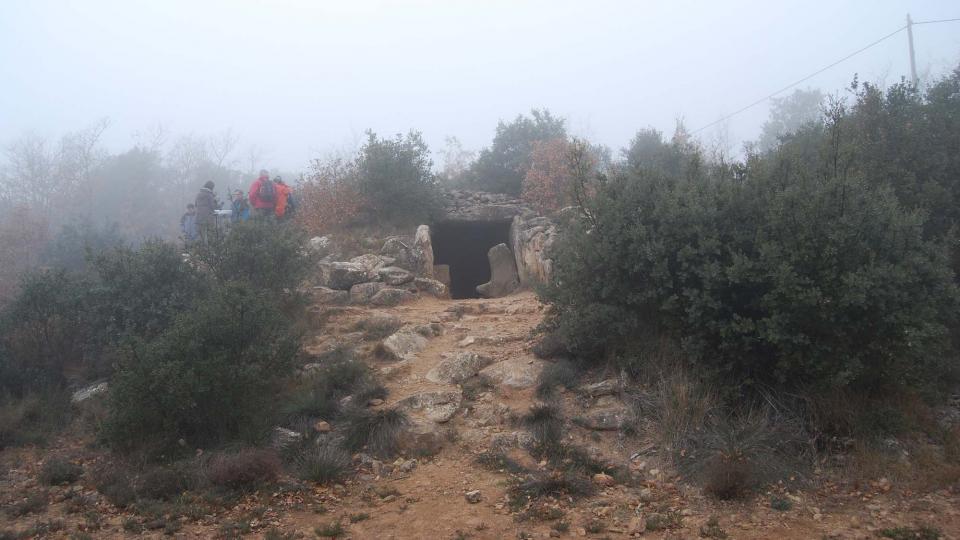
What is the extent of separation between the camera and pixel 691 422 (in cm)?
691

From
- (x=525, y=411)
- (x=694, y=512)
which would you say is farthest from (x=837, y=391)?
(x=525, y=411)

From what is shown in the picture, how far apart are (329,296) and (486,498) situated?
667cm

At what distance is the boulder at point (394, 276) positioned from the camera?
12961 millimetres

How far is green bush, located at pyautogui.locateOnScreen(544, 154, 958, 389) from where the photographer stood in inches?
265

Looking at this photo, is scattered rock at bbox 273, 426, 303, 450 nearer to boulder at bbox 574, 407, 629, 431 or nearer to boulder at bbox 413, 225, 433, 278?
boulder at bbox 574, 407, 629, 431

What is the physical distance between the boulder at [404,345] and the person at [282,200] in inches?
234

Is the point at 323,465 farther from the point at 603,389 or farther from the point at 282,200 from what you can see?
the point at 282,200

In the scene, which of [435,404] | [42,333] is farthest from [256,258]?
[435,404]

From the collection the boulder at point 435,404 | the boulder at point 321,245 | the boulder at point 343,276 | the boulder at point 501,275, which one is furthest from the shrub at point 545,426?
the boulder at point 321,245

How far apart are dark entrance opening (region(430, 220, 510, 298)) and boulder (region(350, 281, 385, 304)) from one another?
14.6 ft

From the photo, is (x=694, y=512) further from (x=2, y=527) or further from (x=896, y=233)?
(x=2, y=527)

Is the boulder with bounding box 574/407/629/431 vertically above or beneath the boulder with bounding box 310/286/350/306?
beneath

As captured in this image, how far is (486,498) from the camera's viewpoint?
6301 mm

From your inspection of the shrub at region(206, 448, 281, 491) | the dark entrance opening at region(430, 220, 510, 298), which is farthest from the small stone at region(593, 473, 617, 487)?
the dark entrance opening at region(430, 220, 510, 298)
